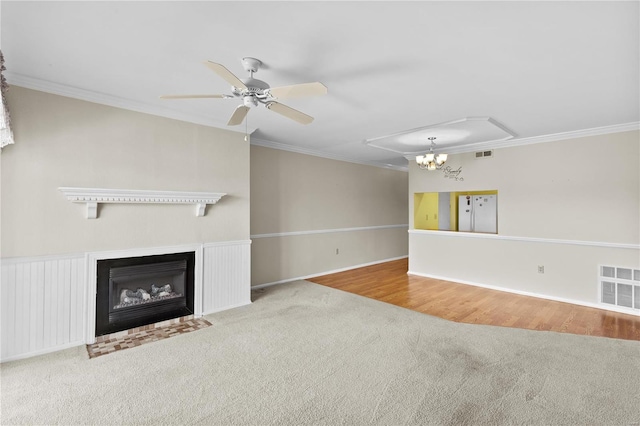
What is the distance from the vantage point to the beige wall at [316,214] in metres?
5.24

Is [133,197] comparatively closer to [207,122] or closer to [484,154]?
[207,122]

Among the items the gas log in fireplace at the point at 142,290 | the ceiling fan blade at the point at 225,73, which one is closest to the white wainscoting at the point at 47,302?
the gas log in fireplace at the point at 142,290

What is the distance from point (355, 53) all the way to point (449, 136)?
300 centimetres

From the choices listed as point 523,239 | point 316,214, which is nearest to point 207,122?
point 316,214

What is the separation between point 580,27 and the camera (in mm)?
1899

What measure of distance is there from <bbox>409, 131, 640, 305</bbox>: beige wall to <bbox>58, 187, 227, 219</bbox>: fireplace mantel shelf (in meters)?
4.36

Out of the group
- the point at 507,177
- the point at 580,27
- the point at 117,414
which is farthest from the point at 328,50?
the point at 507,177

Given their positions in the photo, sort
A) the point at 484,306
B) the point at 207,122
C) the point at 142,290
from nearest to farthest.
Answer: the point at 142,290
the point at 207,122
the point at 484,306

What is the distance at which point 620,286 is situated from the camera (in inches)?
161

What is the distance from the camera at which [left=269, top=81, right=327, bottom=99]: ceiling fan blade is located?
2.04 m

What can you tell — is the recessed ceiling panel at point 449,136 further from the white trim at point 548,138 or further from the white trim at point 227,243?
the white trim at point 227,243

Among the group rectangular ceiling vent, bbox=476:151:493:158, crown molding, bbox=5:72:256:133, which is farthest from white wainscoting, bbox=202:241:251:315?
rectangular ceiling vent, bbox=476:151:493:158

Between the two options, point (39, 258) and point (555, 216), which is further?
point (555, 216)

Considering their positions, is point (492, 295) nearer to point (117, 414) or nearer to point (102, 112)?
point (117, 414)
